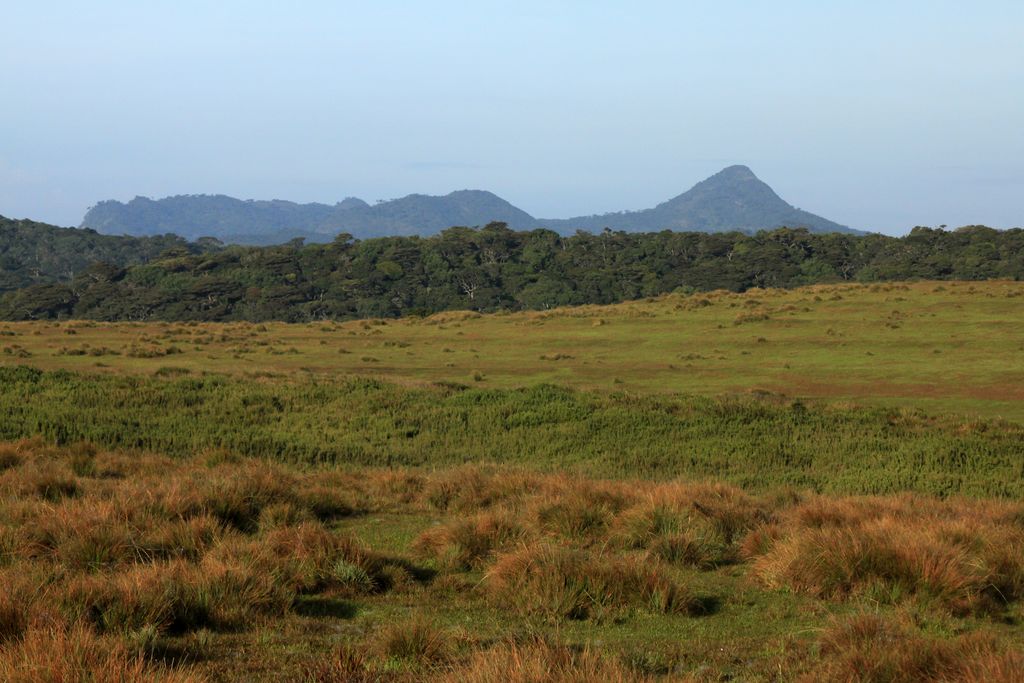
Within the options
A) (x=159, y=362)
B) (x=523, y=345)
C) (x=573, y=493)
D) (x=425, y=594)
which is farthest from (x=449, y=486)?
(x=523, y=345)

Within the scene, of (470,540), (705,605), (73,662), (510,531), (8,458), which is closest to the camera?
(73,662)

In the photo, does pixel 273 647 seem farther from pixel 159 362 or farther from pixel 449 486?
pixel 159 362

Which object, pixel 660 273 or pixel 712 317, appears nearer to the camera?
pixel 712 317

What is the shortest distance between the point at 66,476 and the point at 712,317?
38.8 m

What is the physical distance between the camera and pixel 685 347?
Result: 124 ft

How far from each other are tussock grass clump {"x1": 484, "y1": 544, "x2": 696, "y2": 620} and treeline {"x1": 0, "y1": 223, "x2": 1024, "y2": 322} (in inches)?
3461

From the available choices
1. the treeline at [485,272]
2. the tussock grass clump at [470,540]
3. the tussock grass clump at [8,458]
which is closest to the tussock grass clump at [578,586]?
the tussock grass clump at [470,540]

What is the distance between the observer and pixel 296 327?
2238 inches

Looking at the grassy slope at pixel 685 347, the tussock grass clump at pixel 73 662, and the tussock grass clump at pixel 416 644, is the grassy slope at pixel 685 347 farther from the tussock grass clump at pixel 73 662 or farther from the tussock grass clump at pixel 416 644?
the tussock grass clump at pixel 73 662

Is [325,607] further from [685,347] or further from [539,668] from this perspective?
[685,347]

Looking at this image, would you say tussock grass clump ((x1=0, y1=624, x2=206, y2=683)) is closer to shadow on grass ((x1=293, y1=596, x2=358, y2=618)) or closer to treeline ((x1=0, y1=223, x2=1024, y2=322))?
shadow on grass ((x1=293, y1=596, x2=358, y2=618))

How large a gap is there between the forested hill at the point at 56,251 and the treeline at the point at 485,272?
40142 millimetres

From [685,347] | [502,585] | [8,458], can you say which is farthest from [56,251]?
[502,585]

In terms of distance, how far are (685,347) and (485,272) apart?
226 ft
